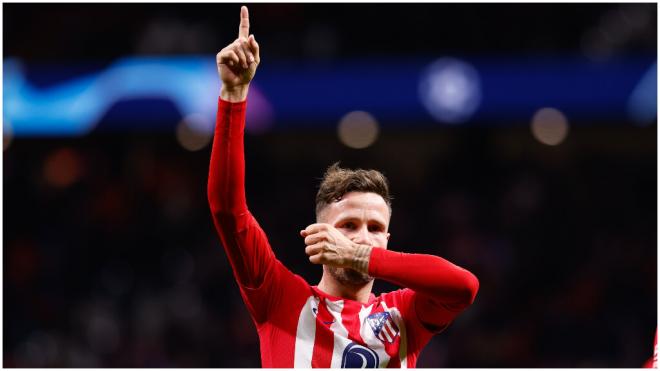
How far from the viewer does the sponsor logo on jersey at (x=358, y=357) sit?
2922 mm

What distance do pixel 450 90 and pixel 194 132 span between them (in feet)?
10.9

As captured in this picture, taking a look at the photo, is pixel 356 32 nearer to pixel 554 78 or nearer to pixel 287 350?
pixel 554 78

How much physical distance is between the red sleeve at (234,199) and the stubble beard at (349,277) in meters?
0.30

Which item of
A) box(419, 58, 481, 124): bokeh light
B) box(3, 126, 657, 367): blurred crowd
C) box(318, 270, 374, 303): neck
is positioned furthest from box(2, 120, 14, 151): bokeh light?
box(318, 270, 374, 303): neck

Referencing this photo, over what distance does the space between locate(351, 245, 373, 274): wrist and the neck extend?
0.41 m

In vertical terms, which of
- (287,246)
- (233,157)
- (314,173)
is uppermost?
(233,157)

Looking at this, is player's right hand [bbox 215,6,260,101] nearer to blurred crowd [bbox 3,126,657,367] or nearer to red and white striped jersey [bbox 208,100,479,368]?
red and white striped jersey [bbox 208,100,479,368]

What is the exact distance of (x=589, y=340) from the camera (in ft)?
26.4

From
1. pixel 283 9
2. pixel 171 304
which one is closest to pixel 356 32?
pixel 283 9

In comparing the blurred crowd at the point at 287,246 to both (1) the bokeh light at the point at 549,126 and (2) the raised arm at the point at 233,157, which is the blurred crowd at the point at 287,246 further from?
(2) the raised arm at the point at 233,157

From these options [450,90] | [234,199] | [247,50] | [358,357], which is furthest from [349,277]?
[450,90]

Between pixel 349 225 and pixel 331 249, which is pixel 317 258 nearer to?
pixel 331 249

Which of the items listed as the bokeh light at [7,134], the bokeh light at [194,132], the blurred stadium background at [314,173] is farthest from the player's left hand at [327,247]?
the bokeh light at [7,134]

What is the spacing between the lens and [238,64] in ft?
9.12
